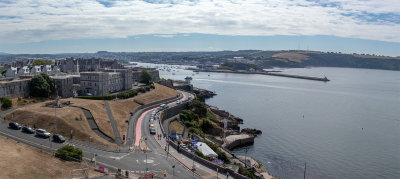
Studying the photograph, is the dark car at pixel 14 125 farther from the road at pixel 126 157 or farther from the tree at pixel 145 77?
the tree at pixel 145 77

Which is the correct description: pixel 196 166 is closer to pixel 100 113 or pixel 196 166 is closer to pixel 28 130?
pixel 28 130

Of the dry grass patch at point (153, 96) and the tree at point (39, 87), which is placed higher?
the tree at point (39, 87)

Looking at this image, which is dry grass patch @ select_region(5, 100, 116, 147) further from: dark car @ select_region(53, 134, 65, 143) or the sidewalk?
the sidewalk

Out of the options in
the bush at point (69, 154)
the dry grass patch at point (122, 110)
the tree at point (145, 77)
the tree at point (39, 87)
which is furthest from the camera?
the tree at point (145, 77)

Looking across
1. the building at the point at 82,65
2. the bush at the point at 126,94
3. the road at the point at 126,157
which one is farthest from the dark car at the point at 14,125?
the building at the point at 82,65

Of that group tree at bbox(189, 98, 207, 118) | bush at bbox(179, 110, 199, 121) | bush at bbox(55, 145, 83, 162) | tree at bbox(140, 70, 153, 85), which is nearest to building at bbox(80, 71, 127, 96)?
bush at bbox(179, 110, 199, 121)

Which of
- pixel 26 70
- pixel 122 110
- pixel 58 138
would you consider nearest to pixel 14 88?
pixel 122 110

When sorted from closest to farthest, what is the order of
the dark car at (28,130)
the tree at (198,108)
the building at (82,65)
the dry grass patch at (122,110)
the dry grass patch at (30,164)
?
1. the dry grass patch at (30,164)
2. the dark car at (28,130)
3. the dry grass patch at (122,110)
4. the tree at (198,108)
5. the building at (82,65)
